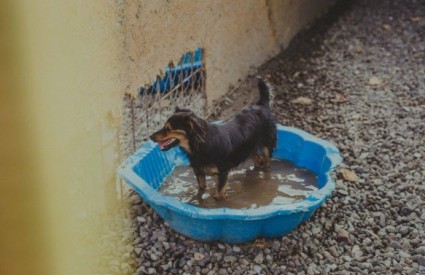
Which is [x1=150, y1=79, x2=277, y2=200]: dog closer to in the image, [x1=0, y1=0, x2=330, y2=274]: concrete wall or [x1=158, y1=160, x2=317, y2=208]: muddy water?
[x1=158, y1=160, x2=317, y2=208]: muddy water

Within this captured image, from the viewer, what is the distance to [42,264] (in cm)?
370

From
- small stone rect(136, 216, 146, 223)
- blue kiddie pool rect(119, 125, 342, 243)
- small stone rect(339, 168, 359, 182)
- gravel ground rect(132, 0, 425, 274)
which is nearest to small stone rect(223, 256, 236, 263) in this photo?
gravel ground rect(132, 0, 425, 274)

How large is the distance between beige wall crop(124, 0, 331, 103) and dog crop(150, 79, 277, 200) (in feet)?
2.03

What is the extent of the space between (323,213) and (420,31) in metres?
5.11

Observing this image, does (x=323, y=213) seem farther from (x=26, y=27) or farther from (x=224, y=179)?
(x=26, y=27)

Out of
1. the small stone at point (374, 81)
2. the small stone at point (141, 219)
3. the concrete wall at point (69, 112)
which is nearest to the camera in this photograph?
the concrete wall at point (69, 112)

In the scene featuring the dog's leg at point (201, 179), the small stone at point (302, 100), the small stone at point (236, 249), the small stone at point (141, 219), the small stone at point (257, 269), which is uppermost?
the small stone at point (302, 100)

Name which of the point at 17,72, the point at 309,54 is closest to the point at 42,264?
the point at 17,72

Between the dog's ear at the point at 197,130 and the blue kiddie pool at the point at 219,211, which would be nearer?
the blue kiddie pool at the point at 219,211

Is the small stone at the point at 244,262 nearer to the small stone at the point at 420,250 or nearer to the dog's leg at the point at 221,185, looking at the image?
the dog's leg at the point at 221,185

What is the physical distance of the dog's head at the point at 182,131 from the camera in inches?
161

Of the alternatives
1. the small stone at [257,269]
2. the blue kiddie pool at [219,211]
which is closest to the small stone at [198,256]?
the blue kiddie pool at [219,211]

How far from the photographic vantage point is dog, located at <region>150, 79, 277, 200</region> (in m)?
4.14

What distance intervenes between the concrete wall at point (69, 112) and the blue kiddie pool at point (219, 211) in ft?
0.84
